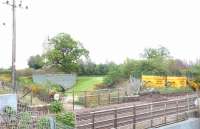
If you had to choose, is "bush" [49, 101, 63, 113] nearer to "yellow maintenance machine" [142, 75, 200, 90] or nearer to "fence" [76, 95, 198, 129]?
"fence" [76, 95, 198, 129]

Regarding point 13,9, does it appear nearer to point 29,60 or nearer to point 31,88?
point 31,88

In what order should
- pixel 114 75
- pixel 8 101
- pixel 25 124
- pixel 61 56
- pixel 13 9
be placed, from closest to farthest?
1. pixel 25 124
2. pixel 8 101
3. pixel 13 9
4. pixel 114 75
5. pixel 61 56

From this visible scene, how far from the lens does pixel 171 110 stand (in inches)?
921

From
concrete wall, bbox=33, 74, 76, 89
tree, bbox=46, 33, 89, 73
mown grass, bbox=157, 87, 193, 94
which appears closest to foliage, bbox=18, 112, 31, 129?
mown grass, bbox=157, 87, 193, 94

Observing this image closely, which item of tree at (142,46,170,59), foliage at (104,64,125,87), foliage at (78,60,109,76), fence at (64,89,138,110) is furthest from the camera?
tree at (142,46,170,59)

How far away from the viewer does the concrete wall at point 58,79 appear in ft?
161

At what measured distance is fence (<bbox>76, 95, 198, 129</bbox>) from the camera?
61.3 ft

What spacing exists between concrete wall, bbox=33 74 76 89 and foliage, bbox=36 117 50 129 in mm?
32404

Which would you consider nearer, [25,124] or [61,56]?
[25,124]

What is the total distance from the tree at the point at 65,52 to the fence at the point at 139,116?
138ft

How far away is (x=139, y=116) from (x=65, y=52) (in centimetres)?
4757

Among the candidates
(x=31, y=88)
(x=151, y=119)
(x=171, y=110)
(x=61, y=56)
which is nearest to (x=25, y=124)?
(x=151, y=119)

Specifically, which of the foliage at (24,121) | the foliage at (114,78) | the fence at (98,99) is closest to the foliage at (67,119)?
the foliage at (24,121)

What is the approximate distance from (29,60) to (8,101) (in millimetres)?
56063
